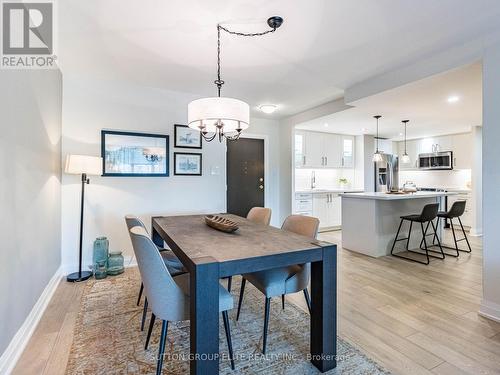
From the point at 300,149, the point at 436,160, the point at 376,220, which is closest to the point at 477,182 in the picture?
the point at 436,160

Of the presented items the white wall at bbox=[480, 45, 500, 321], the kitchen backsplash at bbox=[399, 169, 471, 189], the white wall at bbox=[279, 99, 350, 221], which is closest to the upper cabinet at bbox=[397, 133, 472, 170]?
the kitchen backsplash at bbox=[399, 169, 471, 189]

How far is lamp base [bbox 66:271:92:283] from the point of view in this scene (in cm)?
303

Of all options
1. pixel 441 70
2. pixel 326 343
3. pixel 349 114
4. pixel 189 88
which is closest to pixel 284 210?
pixel 349 114

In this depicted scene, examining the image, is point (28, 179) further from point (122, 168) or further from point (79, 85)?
point (79, 85)

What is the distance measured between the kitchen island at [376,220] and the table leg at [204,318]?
315 centimetres

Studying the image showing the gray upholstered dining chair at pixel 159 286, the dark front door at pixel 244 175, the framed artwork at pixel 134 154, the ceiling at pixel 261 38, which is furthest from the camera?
the dark front door at pixel 244 175

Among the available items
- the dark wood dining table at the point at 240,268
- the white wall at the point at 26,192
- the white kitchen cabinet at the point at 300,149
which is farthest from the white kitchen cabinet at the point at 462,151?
the white wall at the point at 26,192

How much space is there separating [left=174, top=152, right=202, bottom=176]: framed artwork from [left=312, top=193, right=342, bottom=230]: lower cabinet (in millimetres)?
2778

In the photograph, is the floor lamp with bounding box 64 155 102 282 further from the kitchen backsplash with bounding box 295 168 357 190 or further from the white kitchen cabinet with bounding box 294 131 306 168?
the kitchen backsplash with bounding box 295 168 357 190

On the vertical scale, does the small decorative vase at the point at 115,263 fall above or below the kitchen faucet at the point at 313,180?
below

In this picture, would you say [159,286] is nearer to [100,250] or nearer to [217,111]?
[217,111]

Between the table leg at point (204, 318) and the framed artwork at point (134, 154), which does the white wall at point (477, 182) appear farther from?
the table leg at point (204, 318)

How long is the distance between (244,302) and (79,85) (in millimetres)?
3166

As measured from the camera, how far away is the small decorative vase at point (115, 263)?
10.8 feet
